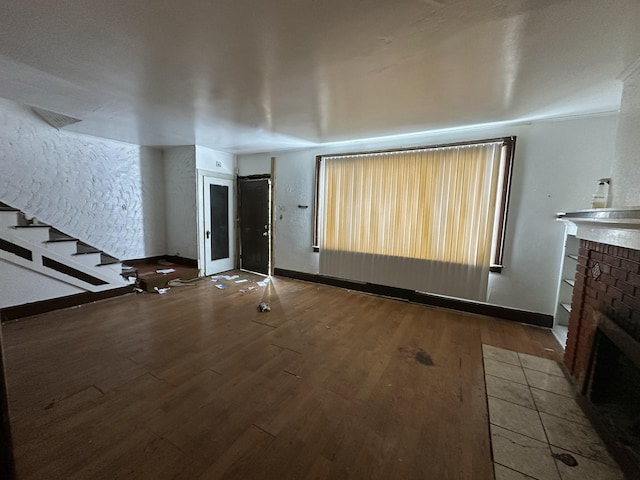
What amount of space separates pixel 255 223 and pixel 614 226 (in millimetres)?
5074

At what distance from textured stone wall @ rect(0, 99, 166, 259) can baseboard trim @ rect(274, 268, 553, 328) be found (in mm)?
3200

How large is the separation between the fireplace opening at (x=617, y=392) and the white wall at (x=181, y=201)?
5598 mm

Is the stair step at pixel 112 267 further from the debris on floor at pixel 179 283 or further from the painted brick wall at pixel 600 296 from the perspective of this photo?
the painted brick wall at pixel 600 296

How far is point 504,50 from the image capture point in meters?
1.73

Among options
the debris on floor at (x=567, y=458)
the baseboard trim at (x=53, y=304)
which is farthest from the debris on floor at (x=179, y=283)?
the debris on floor at (x=567, y=458)

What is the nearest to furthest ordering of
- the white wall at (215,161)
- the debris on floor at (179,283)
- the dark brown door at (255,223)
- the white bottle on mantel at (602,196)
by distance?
the white bottle on mantel at (602,196) → the debris on floor at (179,283) → the white wall at (215,161) → the dark brown door at (255,223)

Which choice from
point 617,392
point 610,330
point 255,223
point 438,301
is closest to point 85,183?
point 255,223

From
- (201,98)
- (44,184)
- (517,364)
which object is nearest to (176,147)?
(44,184)

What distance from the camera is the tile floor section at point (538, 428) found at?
1462 mm

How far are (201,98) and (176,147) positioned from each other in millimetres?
3053

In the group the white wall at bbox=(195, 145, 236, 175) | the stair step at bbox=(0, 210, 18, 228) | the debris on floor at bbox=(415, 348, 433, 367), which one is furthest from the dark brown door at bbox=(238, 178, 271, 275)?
the debris on floor at bbox=(415, 348, 433, 367)

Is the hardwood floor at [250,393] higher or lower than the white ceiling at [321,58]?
lower

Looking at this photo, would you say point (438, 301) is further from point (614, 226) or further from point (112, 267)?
point (112, 267)

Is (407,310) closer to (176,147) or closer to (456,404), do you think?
(456,404)
